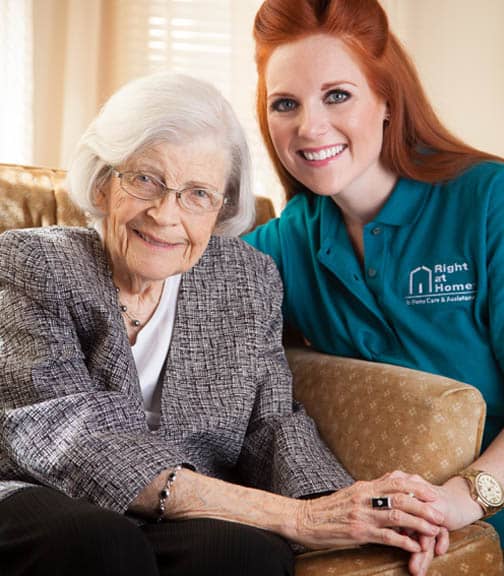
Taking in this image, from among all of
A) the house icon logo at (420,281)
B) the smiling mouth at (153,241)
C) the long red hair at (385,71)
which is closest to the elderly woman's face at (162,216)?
the smiling mouth at (153,241)

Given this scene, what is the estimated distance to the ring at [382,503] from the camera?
1.43 m

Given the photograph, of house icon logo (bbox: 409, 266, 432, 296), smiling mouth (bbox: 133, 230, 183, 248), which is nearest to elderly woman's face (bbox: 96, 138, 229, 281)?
smiling mouth (bbox: 133, 230, 183, 248)

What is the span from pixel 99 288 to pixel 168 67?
163cm

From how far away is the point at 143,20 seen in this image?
3.03 meters

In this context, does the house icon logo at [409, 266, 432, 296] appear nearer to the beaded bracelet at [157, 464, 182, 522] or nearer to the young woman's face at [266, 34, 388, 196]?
the young woman's face at [266, 34, 388, 196]

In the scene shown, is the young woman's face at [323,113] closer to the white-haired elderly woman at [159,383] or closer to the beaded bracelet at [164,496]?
the white-haired elderly woman at [159,383]

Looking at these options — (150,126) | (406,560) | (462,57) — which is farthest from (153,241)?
(462,57)

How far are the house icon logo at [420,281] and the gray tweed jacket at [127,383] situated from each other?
269mm

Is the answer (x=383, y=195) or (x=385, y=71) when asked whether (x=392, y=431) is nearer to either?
(x=383, y=195)

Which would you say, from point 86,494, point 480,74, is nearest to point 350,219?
point 86,494

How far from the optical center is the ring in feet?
4.68

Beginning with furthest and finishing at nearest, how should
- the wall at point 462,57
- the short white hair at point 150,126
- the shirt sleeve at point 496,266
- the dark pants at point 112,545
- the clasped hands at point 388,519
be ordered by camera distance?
the wall at point 462,57 → the shirt sleeve at point 496,266 → the short white hair at point 150,126 → the clasped hands at point 388,519 → the dark pants at point 112,545

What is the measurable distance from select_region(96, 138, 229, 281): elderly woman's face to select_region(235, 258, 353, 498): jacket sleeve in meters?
0.22

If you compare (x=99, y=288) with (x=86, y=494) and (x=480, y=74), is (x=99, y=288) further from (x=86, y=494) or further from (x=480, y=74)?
(x=480, y=74)
